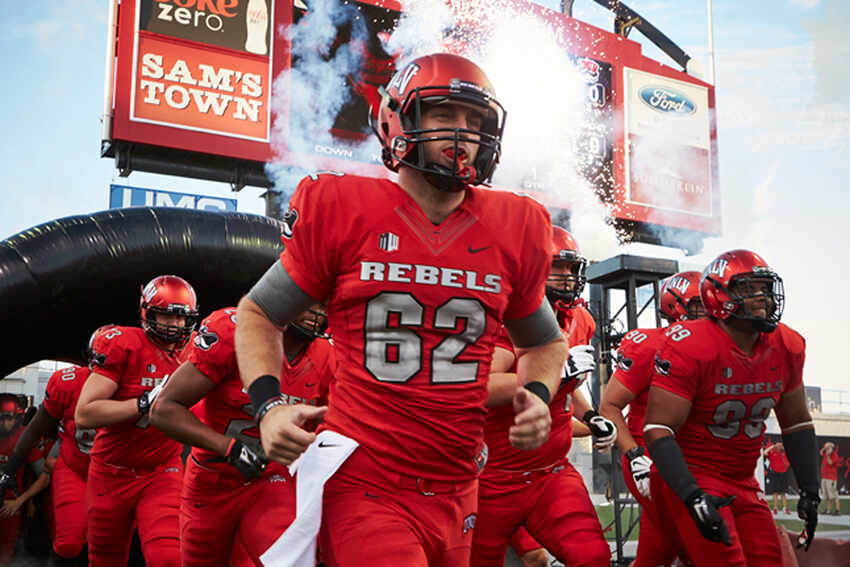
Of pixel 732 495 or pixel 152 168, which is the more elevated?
pixel 152 168

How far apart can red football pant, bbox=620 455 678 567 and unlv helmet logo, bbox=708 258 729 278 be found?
131 centimetres

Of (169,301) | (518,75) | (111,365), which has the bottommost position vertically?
(111,365)

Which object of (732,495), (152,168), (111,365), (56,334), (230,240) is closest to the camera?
(732,495)

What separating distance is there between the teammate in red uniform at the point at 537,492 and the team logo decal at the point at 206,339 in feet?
4.46

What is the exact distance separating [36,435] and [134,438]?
236 centimetres

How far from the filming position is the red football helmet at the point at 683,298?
623cm

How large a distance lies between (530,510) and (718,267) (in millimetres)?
1713

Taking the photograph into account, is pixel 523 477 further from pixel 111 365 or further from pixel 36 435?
pixel 36 435

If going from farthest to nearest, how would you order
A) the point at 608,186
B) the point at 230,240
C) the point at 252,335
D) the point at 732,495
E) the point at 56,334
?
the point at 608,186
the point at 230,240
the point at 56,334
the point at 732,495
the point at 252,335

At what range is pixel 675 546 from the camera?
443cm

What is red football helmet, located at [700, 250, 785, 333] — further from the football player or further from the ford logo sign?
the ford logo sign

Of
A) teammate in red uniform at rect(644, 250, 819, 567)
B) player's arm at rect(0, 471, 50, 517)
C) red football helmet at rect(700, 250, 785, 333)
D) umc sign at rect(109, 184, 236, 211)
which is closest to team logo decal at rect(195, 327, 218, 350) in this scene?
teammate in red uniform at rect(644, 250, 819, 567)

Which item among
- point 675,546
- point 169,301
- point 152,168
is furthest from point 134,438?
point 152,168

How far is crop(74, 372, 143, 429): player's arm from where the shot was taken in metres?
4.94
